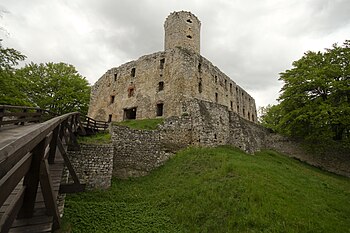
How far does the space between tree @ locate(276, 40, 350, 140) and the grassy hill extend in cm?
754

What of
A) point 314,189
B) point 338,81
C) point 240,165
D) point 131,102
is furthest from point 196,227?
point 338,81

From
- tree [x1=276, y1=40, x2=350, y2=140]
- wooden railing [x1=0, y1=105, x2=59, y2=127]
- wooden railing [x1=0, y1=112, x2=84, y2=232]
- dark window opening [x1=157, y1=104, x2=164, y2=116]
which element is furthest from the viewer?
dark window opening [x1=157, y1=104, x2=164, y2=116]

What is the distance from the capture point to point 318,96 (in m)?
18.4

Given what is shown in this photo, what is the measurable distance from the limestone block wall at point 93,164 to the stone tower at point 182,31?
13.7m

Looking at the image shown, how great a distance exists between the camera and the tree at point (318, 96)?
16.4 metres

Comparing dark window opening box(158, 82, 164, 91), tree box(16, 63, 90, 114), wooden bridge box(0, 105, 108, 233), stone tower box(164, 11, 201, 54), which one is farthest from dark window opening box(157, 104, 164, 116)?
wooden bridge box(0, 105, 108, 233)

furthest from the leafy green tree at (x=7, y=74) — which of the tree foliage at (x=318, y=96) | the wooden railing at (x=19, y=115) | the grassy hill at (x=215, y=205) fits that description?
the tree foliage at (x=318, y=96)

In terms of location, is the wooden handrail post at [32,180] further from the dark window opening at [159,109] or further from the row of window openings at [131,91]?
the row of window openings at [131,91]

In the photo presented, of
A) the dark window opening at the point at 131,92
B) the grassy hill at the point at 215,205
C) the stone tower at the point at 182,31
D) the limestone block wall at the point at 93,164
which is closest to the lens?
the grassy hill at the point at 215,205

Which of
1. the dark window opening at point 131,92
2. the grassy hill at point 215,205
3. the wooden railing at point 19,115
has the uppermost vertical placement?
the dark window opening at point 131,92

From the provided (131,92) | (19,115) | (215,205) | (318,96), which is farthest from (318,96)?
(19,115)

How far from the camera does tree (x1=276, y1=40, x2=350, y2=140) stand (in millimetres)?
16359

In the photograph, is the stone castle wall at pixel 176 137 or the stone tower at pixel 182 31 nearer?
the stone castle wall at pixel 176 137

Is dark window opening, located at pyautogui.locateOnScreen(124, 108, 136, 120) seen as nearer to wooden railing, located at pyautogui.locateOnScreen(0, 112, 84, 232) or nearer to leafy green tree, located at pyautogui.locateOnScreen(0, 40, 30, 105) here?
leafy green tree, located at pyautogui.locateOnScreen(0, 40, 30, 105)
